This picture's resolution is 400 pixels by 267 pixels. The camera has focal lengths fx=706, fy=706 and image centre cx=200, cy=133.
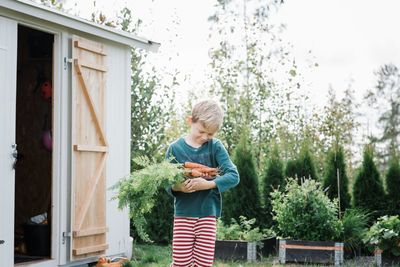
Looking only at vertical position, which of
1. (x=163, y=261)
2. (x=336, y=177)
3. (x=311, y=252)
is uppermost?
(x=336, y=177)

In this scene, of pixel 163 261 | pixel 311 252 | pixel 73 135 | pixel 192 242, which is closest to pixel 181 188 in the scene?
pixel 192 242

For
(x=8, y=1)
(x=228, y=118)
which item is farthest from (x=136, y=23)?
(x=8, y=1)

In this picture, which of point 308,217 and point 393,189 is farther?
point 393,189

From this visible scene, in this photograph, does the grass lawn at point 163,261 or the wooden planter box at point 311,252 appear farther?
the wooden planter box at point 311,252

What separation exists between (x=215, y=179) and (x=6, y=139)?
2.31m

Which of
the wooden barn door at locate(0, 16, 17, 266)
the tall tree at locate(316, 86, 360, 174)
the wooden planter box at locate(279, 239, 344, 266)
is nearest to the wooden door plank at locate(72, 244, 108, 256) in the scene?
the wooden barn door at locate(0, 16, 17, 266)

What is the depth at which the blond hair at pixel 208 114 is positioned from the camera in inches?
170

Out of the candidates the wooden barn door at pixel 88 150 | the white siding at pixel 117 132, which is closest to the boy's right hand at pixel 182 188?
the wooden barn door at pixel 88 150

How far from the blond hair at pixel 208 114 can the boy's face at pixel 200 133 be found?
0.09ft

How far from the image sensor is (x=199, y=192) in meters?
4.46

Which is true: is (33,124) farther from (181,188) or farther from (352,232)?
(181,188)

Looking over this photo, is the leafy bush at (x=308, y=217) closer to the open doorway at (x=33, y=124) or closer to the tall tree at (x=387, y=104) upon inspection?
the open doorway at (x=33, y=124)

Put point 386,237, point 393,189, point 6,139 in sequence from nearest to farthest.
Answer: point 6,139, point 386,237, point 393,189

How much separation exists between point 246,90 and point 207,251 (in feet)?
26.1
